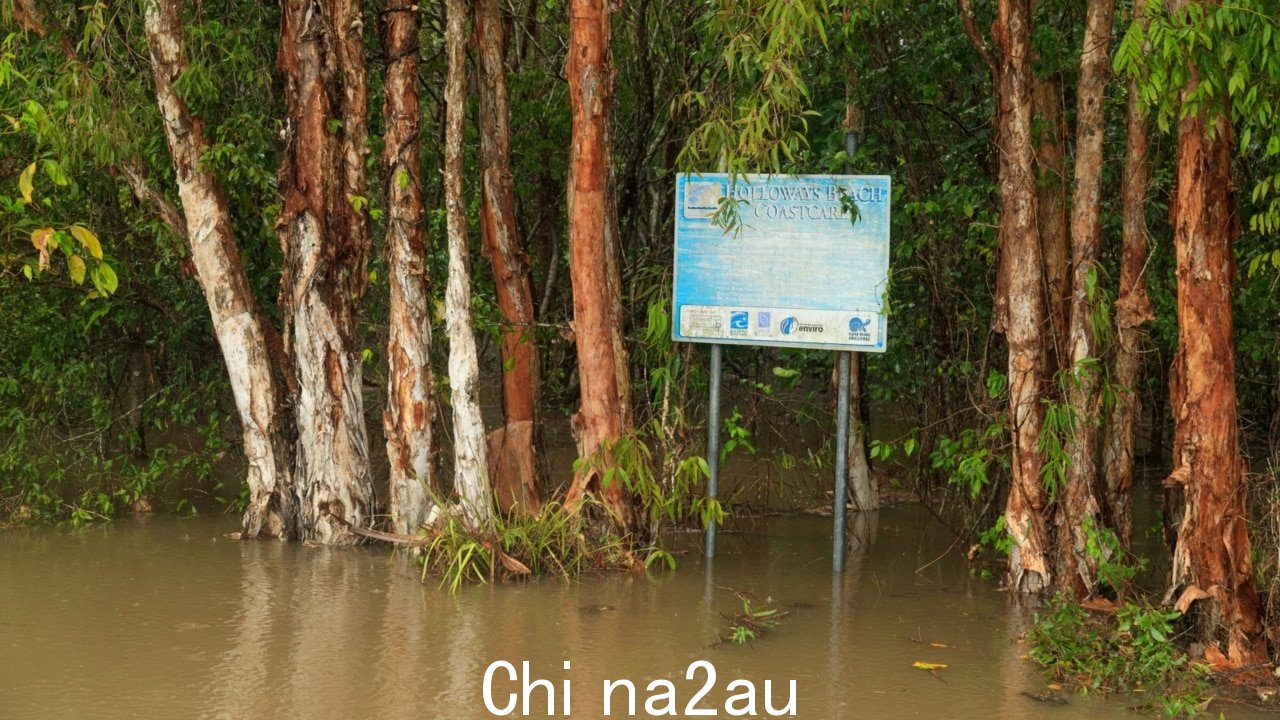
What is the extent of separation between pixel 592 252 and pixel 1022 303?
274 centimetres

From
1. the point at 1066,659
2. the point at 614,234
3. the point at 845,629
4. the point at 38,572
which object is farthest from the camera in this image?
the point at 614,234

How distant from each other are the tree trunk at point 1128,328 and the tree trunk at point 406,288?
4515mm

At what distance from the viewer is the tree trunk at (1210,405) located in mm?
6715

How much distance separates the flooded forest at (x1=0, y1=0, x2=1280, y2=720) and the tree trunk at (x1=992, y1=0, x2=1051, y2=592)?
0.02 m

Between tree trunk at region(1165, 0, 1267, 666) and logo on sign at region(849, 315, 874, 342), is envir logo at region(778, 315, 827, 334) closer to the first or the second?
logo on sign at region(849, 315, 874, 342)

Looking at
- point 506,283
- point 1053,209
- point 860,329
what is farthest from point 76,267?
point 1053,209

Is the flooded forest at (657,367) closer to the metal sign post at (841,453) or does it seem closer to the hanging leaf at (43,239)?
the metal sign post at (841,453)

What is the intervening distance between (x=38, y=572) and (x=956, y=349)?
21.1ft

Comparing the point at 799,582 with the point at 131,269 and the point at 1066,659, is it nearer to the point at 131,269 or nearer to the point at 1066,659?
the point at 1066,659

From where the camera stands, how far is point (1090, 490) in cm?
796

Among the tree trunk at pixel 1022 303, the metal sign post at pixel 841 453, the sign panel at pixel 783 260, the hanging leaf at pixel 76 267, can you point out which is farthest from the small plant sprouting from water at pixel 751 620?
the hanging leaf at pixel 76 267

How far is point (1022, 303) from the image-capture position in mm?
8242

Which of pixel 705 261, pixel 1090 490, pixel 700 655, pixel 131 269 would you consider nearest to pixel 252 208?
pixel 131 269

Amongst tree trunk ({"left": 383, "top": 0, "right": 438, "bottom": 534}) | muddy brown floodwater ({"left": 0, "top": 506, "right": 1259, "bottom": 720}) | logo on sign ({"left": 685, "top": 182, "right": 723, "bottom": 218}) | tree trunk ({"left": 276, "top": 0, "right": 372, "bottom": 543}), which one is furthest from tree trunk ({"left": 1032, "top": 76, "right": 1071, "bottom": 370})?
tree trunk ({"left": 276, "top": 0, "right": 372, "bottom": 543})
